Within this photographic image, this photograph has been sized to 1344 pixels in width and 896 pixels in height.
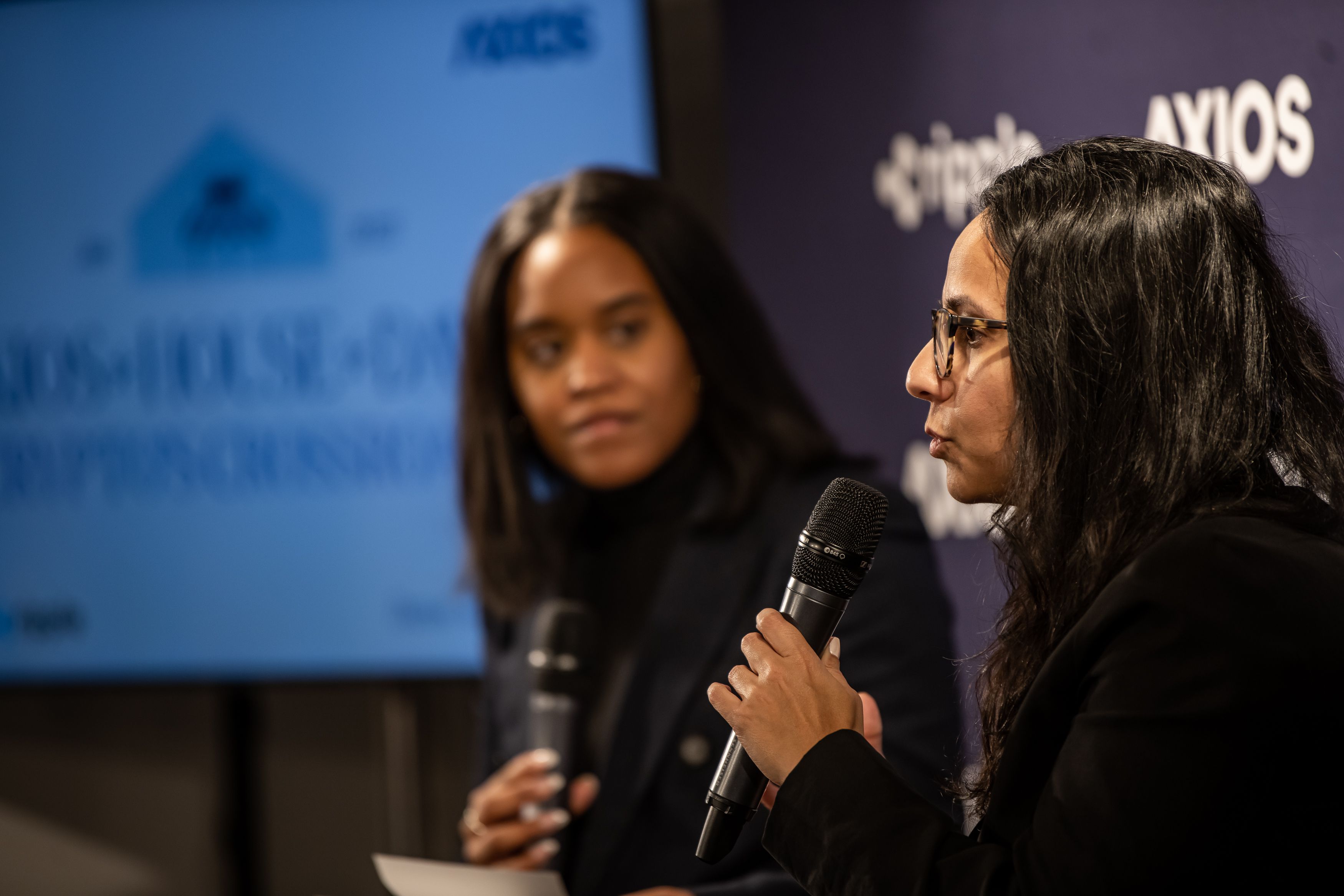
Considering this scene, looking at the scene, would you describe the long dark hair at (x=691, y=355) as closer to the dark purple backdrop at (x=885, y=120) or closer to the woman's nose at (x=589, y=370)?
the woman's nose at (x=589, y=370)

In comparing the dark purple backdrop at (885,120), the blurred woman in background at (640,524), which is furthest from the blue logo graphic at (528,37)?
the blurred woman in background at (640,524)

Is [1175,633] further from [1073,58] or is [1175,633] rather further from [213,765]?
[213,765]

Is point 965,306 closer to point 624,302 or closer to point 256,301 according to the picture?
point 624,302

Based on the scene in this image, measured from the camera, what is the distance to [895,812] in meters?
0.96

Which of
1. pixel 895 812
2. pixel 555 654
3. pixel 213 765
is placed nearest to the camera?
pixel 895 812

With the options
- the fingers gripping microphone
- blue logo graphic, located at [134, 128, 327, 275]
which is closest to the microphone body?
the fingers gripping microphone

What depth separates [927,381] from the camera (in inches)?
43.2

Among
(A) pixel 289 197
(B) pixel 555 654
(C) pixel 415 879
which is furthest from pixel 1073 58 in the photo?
(A) pixel 289 197

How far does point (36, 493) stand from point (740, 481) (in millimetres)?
1899

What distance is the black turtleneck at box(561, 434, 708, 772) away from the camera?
86.1 inches

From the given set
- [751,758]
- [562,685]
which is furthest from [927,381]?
[562,685]

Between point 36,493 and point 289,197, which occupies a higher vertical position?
point 289,197

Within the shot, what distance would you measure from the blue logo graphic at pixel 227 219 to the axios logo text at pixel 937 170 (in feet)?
4.43

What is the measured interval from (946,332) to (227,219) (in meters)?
2.34
